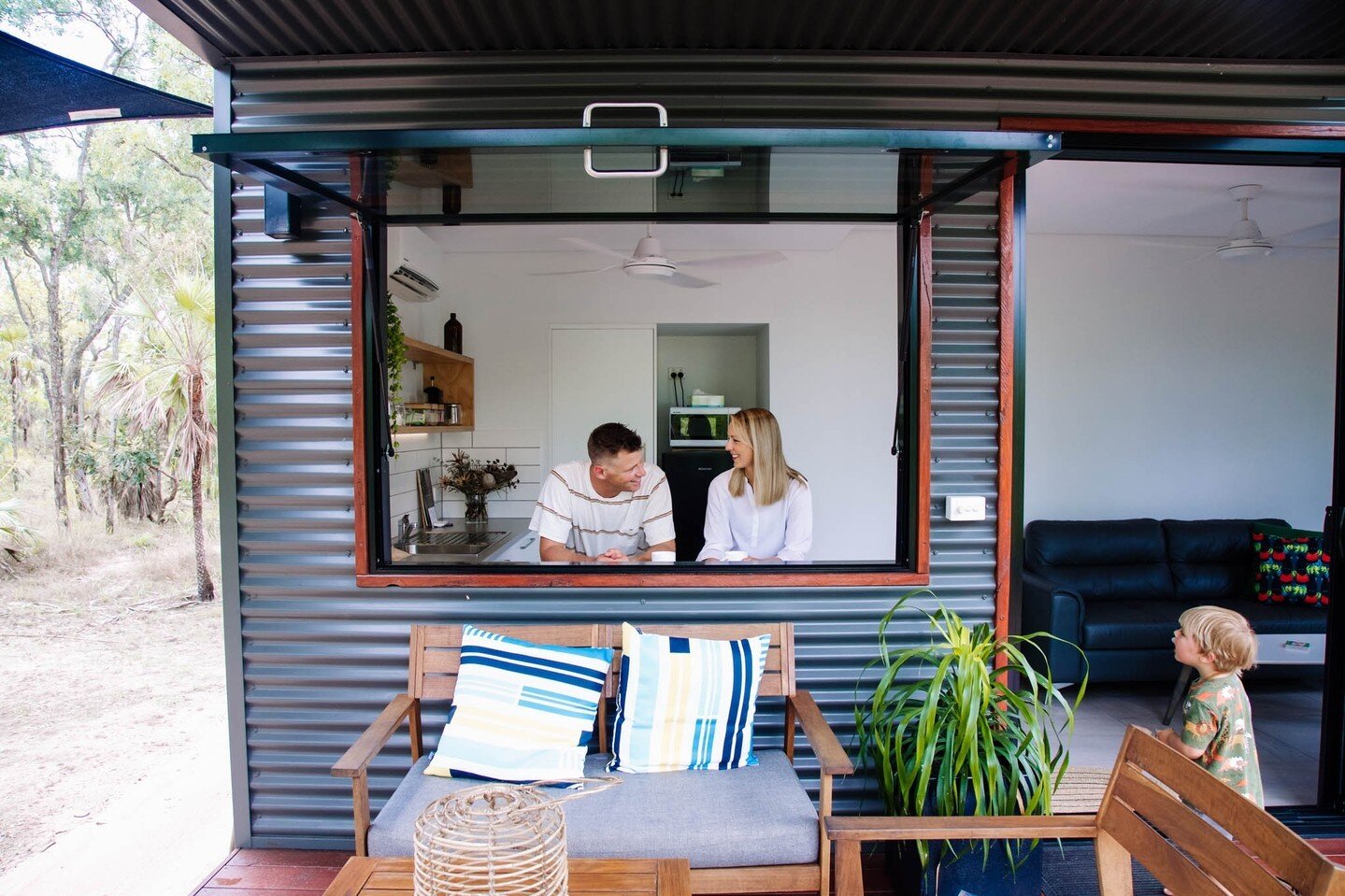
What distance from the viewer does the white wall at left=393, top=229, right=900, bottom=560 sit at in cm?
611

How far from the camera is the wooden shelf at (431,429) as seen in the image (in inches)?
175

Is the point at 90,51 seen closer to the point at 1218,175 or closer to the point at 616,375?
the point at 616,375

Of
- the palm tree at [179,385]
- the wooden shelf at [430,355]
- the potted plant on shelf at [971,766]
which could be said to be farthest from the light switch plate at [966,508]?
the palm tree at [179,385]

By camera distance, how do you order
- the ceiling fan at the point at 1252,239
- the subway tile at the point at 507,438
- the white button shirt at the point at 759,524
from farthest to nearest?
the subway tile at the point at 507,438 → the ceiling fan at the point at 1252,239 → the white button shirt at the point at 759,524

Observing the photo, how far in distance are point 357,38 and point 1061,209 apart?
4.17 metres

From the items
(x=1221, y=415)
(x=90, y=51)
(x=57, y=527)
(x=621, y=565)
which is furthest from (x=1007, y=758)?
(x=90, y=51)

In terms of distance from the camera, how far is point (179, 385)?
6457 millimetres

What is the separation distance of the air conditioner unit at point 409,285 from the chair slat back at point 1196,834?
157 inches

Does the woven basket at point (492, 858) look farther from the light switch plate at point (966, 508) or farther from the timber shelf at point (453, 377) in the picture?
the timber shelf at point (453, 377)

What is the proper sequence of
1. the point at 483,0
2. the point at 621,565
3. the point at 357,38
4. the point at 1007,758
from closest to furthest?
the point at 1007,758
the point at 483,0
the point at 357,38
the point at 621,565

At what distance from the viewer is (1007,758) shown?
229 centimetres

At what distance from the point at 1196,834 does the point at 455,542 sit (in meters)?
3.98

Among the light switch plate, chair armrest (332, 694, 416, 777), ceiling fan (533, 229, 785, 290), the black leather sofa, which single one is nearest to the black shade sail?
ceiling fan (533, 229, 785, 290)

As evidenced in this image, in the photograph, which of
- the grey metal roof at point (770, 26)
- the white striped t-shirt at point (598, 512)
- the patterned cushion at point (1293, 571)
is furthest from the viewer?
the patterned cushion at point (1293, 571)
